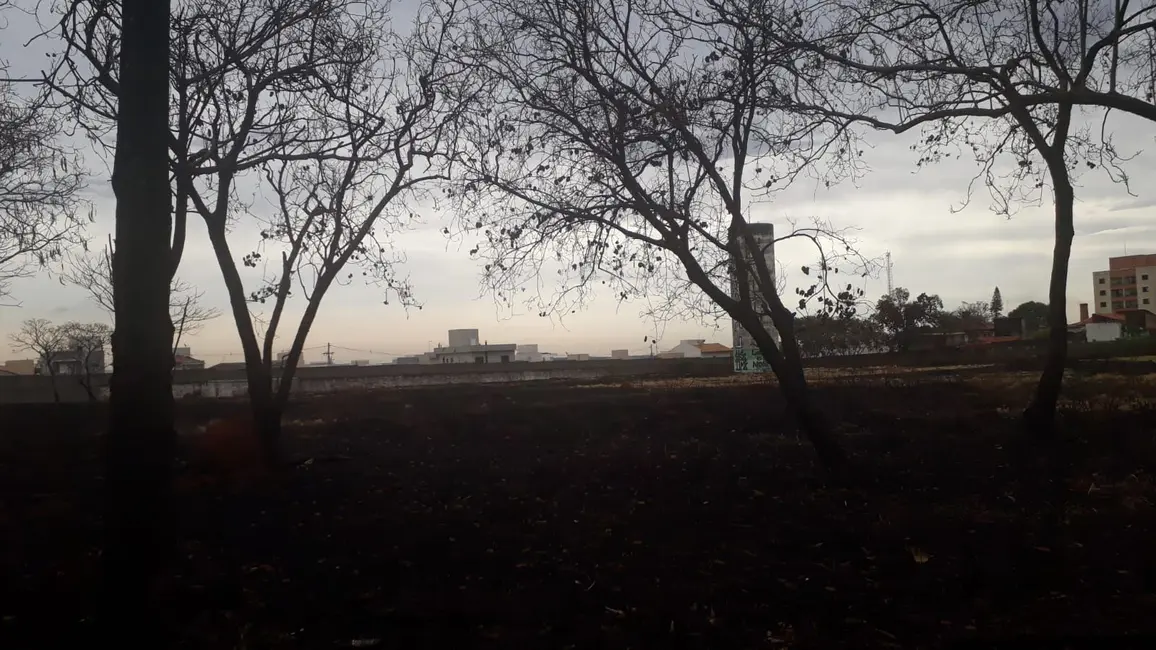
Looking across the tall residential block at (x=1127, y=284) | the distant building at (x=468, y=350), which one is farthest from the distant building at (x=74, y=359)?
the tall residential block at (x=1127, y=284)

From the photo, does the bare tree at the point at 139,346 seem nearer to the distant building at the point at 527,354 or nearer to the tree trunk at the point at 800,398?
the tree trunk at the point at 800,398

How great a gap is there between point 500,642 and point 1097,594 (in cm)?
414

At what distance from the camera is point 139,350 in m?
4.19

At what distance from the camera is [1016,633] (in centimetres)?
497

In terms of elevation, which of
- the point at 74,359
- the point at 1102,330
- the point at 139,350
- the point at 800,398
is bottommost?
the point at 800,398

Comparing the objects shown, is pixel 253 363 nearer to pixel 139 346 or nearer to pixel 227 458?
pixel 227 458

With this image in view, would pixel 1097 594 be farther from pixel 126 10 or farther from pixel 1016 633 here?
pixel 126 10

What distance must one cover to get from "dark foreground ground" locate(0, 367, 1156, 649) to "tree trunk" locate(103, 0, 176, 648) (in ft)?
3.33

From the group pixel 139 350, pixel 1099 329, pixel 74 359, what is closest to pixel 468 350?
pixel 74 359

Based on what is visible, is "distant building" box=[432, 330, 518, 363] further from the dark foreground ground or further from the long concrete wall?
the dark foreground ground

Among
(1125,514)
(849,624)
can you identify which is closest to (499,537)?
(849,624)

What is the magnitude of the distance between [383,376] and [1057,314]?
30628mm

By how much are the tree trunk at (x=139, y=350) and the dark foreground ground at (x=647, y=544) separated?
102 cm

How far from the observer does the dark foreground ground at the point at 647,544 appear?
5211 mm
